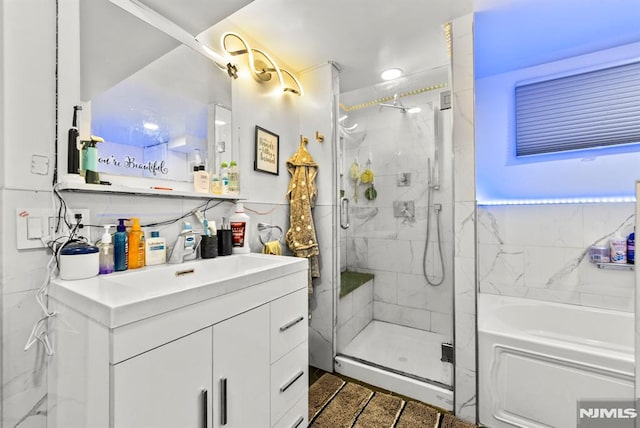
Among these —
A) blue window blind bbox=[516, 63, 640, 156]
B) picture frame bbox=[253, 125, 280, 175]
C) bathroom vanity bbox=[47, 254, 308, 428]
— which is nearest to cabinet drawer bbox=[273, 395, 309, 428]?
bathroom vanity bbox=[47, 254, 308, 428]

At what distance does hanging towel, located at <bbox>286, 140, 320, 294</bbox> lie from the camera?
1.89 m

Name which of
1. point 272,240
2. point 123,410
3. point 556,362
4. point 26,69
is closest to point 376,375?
point 556,362

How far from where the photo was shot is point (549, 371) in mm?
1294

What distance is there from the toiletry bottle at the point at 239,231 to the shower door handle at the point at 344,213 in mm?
881

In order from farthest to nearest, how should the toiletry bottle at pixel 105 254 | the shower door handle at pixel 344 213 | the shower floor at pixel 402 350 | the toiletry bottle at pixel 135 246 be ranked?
1. the shower door handle at pixel 344 213
2. the shower floor at pixel 402 350
3. the toiletry bottle at pixel 135 246
4. the toiletry bottle at pixel 105 254

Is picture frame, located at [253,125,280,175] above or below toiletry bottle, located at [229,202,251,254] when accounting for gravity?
above

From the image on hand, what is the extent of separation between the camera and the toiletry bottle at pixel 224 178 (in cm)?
146

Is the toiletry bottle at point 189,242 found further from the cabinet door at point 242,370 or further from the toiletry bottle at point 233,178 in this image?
the cabinet door at point 242,370

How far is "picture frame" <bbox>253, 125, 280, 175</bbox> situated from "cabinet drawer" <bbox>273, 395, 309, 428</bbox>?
1.32m

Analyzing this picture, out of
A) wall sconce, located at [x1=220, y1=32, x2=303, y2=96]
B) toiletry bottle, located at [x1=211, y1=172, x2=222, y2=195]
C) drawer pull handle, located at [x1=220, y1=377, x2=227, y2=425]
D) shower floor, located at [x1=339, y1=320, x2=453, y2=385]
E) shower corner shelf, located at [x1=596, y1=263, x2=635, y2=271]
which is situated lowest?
shower floor, located at [x1=339, y1=320, x2=453, y2=385]

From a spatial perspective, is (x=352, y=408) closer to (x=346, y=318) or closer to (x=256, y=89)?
(x=346, y=318)

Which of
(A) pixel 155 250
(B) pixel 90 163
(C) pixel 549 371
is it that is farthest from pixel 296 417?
(B) pixel 90 163

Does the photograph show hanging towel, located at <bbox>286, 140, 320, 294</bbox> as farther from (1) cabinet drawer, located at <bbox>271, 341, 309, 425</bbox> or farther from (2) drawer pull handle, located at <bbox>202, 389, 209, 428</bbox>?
(2) drawer pull handle, located at <bbox>202, 389, 209, 428</bbox>
